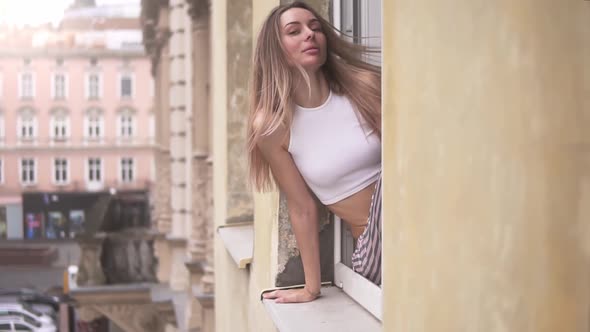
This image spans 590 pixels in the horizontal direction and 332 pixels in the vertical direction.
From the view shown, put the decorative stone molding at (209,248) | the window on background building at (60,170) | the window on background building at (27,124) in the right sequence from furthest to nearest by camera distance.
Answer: the window on background building at (60,170) → the window on background building at (27,124) → the decorative stone molding at (209,248)

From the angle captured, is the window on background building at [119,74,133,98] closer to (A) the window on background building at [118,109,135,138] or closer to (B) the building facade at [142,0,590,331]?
(A) the window on background building at [118,109,135,138]

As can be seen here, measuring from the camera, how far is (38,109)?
34.9m

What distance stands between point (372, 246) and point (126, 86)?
A: 34.7 metres

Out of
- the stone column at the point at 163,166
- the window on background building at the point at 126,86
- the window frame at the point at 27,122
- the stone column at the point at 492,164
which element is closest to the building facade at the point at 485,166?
the stone column at the point at 492,164

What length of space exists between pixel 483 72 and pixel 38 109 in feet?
117

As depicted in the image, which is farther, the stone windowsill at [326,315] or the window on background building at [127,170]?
the window on background building at [127,170]

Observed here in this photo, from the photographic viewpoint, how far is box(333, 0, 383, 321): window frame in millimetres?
2025

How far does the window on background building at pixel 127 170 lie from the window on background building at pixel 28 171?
11.8ft

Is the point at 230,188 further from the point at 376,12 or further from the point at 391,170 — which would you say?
the point at 391,170

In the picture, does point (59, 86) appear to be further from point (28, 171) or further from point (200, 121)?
point (200, 121)

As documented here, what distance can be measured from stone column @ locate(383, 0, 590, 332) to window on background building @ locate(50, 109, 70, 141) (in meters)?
35.2

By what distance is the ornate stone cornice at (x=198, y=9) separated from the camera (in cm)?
995

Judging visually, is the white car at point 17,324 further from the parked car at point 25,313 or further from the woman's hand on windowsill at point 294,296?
the woman's hand on windowsill at point 294,296

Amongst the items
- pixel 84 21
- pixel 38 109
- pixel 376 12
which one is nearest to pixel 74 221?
pixel 38 109
